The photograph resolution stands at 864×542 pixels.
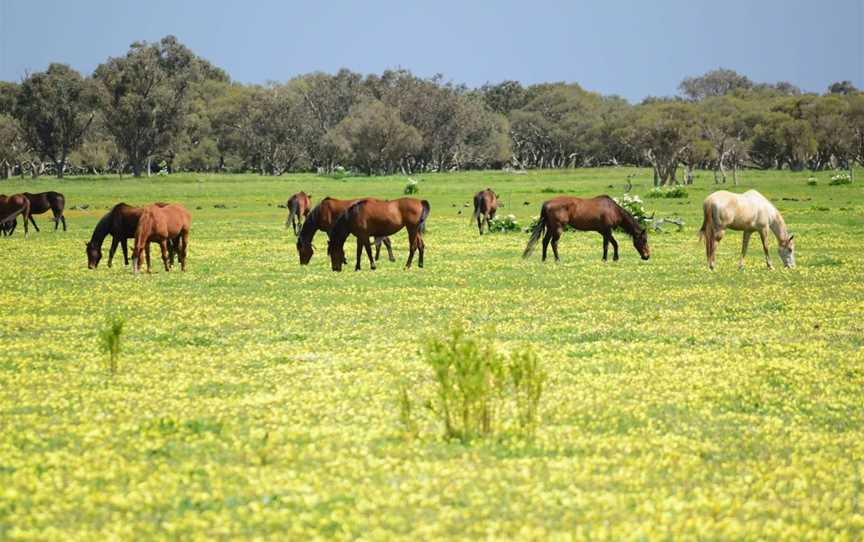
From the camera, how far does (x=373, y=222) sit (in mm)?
30031

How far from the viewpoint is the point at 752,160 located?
136625 mm

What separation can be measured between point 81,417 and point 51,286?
1448 cm

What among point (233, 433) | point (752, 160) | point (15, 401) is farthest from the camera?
point (752, 160)

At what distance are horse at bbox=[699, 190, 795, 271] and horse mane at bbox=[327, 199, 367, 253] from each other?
8264 millimetres

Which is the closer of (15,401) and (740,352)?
(15,401)

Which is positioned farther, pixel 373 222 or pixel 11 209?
pixel 11 209

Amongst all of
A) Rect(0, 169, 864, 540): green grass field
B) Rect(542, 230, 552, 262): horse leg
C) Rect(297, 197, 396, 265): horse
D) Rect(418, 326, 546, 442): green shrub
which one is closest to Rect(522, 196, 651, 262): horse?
Rect(542, 230, 552, 262): horse leg

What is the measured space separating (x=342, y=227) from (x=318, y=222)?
7.94 ft

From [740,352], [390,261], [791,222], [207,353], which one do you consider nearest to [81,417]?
[207,353]

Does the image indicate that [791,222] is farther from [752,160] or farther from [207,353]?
[752,160]

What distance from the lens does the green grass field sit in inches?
362

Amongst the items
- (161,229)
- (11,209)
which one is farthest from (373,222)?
(11,209)

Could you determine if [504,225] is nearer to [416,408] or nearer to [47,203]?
[47,203]

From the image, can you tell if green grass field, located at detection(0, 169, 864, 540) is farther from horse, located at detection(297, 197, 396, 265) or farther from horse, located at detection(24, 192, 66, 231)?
horse, located at detection(24, 192, 66, 231)
